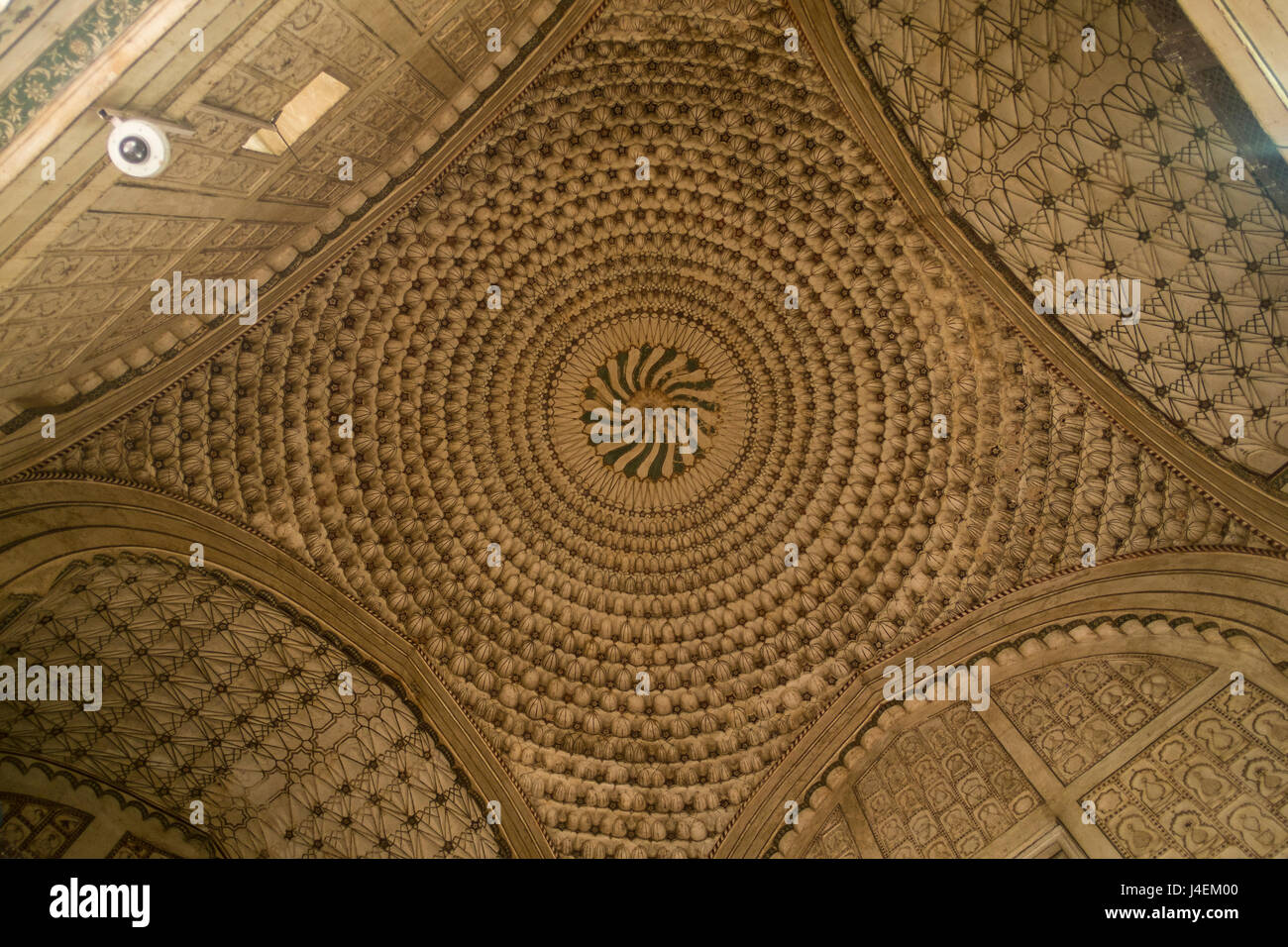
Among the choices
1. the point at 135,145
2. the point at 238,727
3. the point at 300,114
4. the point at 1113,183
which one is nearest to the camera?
the point at 135,145

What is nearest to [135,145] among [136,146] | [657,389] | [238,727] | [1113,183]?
[136,146]

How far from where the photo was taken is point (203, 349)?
9.30 metres

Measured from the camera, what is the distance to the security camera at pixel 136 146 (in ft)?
18.3

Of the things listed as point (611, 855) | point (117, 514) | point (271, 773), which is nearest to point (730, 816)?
point (611, 855)

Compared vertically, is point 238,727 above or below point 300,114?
below

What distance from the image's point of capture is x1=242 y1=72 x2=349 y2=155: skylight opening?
24.9ft

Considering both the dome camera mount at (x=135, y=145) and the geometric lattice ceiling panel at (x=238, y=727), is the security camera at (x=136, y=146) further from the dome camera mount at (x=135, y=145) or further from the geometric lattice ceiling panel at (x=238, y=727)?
the geometric lattice ceiling panel at (x=238, y=727)

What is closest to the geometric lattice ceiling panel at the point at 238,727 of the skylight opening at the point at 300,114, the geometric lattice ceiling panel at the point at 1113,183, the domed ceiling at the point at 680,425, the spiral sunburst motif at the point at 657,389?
the domed ceiling at the point at 680,425

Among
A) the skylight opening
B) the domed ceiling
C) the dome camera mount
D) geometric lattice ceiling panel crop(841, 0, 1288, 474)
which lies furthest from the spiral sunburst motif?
the dome camera mount

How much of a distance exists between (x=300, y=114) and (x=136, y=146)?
2313 mm

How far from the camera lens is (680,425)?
12.0m

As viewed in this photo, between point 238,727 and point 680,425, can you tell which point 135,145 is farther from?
point 680,425

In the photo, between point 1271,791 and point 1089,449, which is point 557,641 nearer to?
point 1089,449

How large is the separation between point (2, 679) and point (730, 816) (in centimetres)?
826
